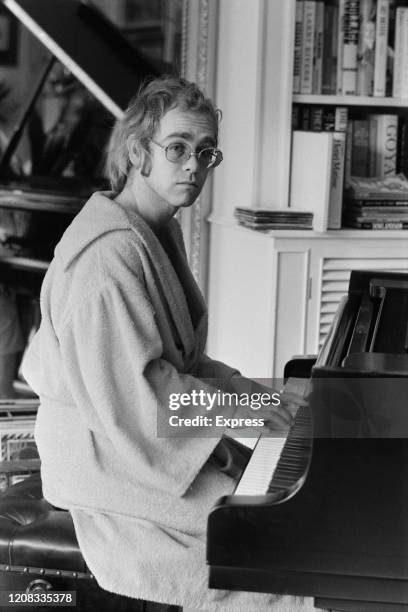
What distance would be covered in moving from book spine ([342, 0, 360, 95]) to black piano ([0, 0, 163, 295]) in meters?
0.58

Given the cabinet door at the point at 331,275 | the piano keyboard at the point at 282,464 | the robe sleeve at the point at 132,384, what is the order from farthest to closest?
the cabinet door at the point at 331,275
the robe sleeve at the point at 132,384
the piano keyboard at the point at 282,464

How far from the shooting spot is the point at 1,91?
3.19 meters

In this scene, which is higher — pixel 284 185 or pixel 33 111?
pixel 33 111

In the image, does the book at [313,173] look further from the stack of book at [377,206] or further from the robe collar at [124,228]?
the robe collar at [124,228]

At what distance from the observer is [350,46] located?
10.3ft

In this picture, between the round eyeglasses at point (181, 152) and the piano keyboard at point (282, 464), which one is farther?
the round eyeglasses at point (181, 152)

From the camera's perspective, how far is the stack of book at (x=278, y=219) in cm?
299

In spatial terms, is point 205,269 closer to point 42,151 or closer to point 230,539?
point 42,151

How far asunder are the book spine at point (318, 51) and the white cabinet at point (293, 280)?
480mm

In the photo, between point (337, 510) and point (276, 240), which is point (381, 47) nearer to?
point (276, 240)

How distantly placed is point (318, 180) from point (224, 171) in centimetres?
45

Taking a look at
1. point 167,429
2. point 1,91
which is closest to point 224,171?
point 1,91

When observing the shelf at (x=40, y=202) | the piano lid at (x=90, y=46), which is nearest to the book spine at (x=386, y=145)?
the piano lid at (x=90, y=46)

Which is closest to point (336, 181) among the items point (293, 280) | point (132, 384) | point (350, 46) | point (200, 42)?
point (293, 280)
